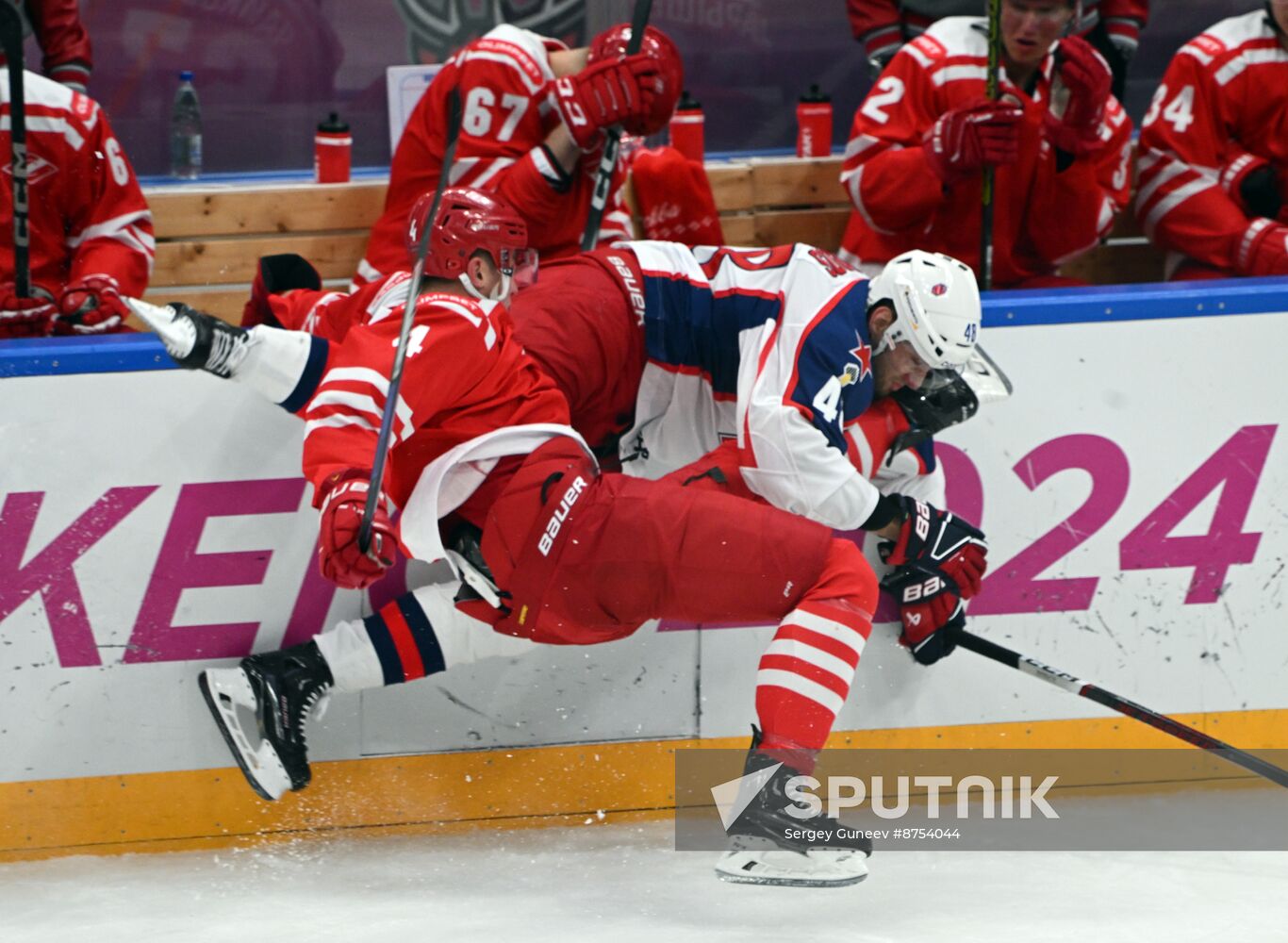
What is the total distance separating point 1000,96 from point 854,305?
0.86m

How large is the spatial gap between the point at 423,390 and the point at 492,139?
4.08 ft

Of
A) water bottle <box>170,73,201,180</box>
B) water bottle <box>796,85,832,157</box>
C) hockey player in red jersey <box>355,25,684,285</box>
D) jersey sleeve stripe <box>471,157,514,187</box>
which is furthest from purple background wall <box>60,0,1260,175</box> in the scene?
jersey sleeve stripe <box>471,157,514,187</box>

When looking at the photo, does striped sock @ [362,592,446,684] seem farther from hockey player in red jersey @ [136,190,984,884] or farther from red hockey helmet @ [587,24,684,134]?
red hockey helmet @ [587,24,684,134]

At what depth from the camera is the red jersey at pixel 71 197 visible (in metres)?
3.24

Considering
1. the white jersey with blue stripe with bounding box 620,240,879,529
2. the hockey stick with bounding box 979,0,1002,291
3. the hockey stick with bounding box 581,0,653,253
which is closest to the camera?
the white jersey with blue stripe with bounding box 620,240,879,529

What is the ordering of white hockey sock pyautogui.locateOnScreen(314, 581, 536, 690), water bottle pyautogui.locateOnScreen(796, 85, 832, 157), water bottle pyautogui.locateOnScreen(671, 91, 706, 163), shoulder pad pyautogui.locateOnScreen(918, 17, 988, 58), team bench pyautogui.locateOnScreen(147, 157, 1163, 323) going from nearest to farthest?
white hockey sock pyautogui.locateOnScreen(314, 581, 536, 690) → shoulder pad pyautogui.locateOnScreen(918, 17, 988, 58) → team bench pyautogui.locateOnScreen(147, 157, 1163, 323) → water bottle pyautogui.locateOnScreen(671, 91, 706, 163) → water bottle pyautogui.locateOnScreen(796, 85, 832, 157)

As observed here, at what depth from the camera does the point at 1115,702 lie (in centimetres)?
284

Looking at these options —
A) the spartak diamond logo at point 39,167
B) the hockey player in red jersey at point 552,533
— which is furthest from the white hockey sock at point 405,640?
the spartak diamond logo at point 39,167

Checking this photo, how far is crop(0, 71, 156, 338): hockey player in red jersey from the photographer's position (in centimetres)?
323

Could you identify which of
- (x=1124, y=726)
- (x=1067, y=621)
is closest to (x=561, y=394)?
(x=1067, y=621)

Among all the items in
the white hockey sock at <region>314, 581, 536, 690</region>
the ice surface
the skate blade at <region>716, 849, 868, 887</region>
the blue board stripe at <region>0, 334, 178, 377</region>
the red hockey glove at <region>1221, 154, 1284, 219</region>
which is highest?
the red hockey glove at <region>1221, 154, 1284, 219</region>

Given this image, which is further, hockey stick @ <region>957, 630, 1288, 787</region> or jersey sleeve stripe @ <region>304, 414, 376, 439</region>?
hockey stick @ <region>957, 630, 1288, 787</region>

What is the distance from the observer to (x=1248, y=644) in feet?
10.2

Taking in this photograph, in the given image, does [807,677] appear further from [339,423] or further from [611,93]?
[611,93]
